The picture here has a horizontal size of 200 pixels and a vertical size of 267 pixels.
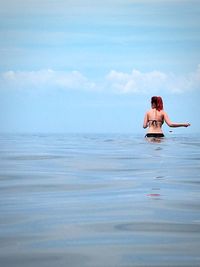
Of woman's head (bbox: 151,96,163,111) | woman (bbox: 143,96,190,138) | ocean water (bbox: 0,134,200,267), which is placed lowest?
ocean water (bbox: 0,134,200,267)

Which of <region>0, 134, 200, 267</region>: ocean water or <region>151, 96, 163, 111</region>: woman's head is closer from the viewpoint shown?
<region>0, 134, 200, 267</region>: ocean water

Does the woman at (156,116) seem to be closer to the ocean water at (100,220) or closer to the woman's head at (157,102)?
the woman's head at (157,102)

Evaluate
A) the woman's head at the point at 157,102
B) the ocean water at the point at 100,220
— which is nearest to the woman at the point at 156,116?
the woman's head at the point at 157,102

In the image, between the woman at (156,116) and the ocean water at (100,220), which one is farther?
the woman at (156,116)

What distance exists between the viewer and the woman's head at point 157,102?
1336 centimetres

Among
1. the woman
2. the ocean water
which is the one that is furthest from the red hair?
the ocean water

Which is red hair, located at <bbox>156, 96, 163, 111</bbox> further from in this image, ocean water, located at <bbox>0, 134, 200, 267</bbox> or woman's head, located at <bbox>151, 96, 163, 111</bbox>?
ocean water, located at <bbox>0, 134, 200, 267</bbox>

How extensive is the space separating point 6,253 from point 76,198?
1.87 m

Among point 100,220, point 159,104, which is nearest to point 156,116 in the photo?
point 159,104

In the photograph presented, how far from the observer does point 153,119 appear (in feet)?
44.2

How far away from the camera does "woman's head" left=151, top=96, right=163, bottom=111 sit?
1336cm

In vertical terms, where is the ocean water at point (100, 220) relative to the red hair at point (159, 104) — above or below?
below

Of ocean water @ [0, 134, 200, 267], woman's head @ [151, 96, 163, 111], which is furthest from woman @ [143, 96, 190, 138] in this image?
ocean water @ [0, 134, 200, 267]

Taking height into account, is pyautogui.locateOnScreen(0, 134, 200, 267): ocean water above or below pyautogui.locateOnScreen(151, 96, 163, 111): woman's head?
below
